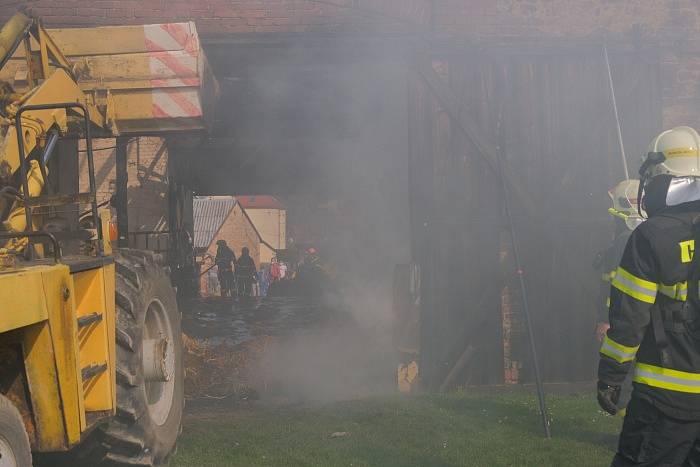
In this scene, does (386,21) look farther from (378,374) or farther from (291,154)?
(291,154)

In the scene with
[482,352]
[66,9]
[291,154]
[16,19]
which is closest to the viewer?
[16,19]

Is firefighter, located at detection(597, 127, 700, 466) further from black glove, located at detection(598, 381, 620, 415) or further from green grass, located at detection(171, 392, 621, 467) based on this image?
green grass, located at detection(171, 392, 621, 467)

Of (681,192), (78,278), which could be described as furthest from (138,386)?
(681,192)

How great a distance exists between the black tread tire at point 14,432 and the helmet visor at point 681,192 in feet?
9.80

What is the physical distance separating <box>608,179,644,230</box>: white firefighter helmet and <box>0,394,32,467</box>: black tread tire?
4.56 metres

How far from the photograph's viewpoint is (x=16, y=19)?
4754 mm

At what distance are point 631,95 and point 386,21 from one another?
9.64ft

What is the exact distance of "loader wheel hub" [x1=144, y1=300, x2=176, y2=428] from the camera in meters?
4.76

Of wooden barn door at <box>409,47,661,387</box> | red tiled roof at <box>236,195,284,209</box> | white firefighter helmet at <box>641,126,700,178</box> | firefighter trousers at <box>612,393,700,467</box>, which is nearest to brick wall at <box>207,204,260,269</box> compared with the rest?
red tiled roof at <box>236,195,284,209</box>

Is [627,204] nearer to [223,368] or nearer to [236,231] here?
[223,368]

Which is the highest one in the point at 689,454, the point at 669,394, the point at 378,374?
the point at 669,394

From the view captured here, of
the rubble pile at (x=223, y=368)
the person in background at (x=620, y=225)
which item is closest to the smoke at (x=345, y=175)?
the rubble pile at (x=223, y=368)

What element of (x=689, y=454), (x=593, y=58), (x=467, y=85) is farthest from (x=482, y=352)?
(x=689, y=454)

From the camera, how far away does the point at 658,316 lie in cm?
339
